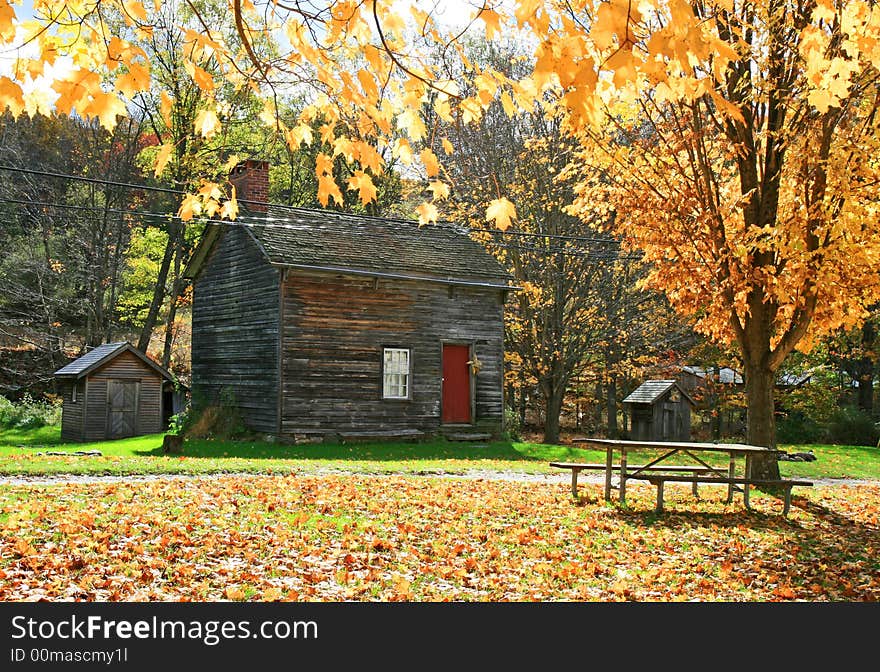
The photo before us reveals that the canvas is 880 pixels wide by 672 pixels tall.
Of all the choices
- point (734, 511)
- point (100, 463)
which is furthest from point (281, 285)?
point (734, 511)

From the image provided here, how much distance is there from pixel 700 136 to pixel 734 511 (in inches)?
208

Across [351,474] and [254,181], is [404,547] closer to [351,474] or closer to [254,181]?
[351,474]

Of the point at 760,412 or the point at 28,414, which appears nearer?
the point at 760,412

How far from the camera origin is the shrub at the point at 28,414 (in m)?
28.3

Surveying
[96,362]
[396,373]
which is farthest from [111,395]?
[396,373]

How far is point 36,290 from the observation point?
34656 millimetres

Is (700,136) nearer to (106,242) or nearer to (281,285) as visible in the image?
(281,285)

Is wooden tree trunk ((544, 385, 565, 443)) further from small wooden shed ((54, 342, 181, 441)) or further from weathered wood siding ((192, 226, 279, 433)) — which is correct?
small wooden shed ((54, 342, 181, 441))

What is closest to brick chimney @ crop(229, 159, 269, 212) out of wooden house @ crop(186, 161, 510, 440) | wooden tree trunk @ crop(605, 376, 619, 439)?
wooden house @ crop(186, 161, 510, 440)

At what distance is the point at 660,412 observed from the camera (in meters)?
25.6

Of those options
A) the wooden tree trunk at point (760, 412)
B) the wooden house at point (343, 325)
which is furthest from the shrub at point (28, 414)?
the wooden tree trunk at point (760, 412)

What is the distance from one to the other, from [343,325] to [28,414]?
13249 mm

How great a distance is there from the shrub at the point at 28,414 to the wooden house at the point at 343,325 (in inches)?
256

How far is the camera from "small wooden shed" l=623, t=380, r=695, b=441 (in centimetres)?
2545
